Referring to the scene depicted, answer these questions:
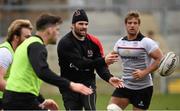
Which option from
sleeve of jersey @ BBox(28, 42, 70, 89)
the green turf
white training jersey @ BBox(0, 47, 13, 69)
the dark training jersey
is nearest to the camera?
sleeve of jersey @ BBox(28, 42, 70, 89)

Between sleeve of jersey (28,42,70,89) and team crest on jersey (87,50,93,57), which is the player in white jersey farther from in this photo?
sleeve of jersey (28,42,70,89)

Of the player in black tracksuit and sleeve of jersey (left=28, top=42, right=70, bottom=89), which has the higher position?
sleeve of jersey (left=28, top=42, right=70, bottom=89)

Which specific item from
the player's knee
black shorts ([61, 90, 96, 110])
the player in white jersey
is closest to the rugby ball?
the player in white jersey

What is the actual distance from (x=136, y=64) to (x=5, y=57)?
98.1 inches

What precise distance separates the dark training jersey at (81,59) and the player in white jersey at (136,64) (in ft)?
2.04

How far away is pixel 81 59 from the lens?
11289 mm

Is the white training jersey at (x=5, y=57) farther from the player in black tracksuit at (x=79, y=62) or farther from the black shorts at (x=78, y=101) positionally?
the black shorts at (x=78, y=101)

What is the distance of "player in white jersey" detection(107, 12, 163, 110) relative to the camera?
12094mm

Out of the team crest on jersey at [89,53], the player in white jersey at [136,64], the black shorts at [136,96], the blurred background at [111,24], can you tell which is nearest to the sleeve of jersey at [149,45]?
the player in white jersey at [136,64]

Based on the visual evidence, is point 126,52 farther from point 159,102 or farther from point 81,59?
point 159,102

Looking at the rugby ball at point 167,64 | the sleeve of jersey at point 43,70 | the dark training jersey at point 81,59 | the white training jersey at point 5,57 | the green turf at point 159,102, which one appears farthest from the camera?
the green turf at point 159,102

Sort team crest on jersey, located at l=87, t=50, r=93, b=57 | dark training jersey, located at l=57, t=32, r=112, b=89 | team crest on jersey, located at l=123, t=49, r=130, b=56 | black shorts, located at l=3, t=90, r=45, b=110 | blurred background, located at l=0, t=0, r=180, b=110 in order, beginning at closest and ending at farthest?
1. black shorts, located at l=3, t=90, r=45, b=110
2. dark training jersey, located at l=57, t=32, r=112, b=89
3. team crest on jersey, located at l=87, t=50, r=93, b=57
4. team crest on jersey, located at l=123, t=49, r=130, b=56
5. blurred background, located at l=0, t=0, r=180, b=110

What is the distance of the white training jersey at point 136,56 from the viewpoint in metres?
12.1

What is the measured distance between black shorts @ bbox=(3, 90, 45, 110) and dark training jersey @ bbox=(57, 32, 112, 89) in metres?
2.51
